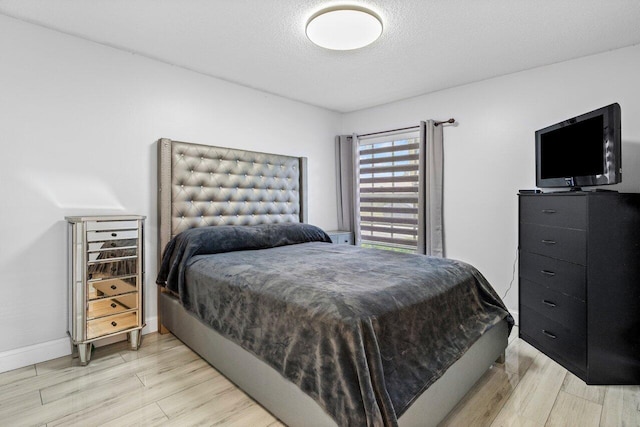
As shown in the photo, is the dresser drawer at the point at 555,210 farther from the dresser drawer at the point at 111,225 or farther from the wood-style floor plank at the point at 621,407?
the dresser drawer at the point at 111,225

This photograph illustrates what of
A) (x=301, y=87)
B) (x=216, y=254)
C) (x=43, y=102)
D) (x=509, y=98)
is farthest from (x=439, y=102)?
(x=43, y=102)

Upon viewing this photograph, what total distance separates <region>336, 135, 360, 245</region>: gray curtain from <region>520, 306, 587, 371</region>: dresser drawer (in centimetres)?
212

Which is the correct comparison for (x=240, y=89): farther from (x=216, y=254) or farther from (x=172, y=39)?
(x=216, y=254)

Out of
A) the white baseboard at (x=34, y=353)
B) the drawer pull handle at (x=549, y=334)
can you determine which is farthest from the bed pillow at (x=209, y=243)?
the drawer pull handle at (x=549, y=334)

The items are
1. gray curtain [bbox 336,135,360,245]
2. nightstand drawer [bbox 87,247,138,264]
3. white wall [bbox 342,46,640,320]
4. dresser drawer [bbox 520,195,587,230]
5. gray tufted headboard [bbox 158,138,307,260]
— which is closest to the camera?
dresser drawer [bbox 520,195,587,230]

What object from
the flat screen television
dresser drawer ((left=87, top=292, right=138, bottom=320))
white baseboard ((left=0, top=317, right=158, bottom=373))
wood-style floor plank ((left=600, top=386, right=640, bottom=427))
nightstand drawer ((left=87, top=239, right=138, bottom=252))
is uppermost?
the flat screen television

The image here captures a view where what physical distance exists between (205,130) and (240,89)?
63 centimetres

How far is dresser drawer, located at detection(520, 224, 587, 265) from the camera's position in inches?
82.8

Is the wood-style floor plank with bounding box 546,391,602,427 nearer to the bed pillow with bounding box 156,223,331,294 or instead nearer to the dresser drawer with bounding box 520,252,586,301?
the dresser drawer with bounding box 520,252,586,301

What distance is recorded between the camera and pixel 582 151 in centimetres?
229

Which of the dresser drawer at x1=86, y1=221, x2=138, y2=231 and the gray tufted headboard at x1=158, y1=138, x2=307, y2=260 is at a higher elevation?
the gray tufted headboard at x1=158, y1=138, x2=307, y2=260

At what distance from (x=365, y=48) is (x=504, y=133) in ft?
5.27

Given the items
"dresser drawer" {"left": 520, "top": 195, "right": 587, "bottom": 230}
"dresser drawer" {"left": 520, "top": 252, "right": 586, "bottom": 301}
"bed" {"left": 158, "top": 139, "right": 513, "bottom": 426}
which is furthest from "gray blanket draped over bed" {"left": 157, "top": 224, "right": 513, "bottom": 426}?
"dresser drawer" {"left": 520, "top": 195, "right": 587, "bottom": 230}

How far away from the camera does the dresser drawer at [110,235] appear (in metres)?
2.24
